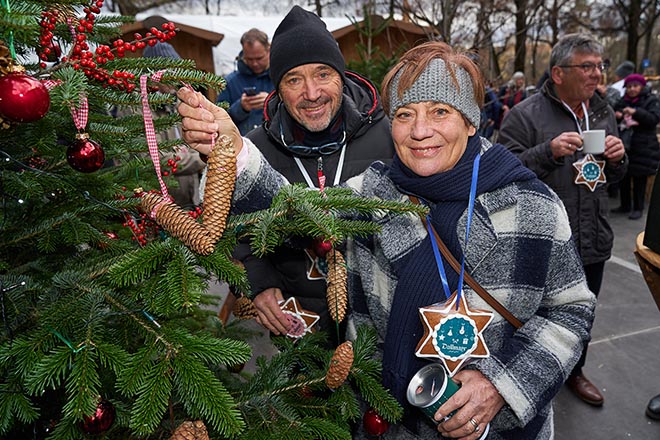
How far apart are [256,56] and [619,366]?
430 cm

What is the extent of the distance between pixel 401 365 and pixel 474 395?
24 centimetres

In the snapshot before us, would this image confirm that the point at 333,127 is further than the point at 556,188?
No

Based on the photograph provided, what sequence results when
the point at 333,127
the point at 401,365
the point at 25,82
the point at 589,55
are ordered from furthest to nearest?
1. the point at 589,55
2. the point at 333,127
3. the point at 401,365
4. the point at 25,82

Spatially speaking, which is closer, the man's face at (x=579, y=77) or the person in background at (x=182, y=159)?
the man's face at (x=579, y=77)

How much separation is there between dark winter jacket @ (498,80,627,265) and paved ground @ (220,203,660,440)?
1.08 m

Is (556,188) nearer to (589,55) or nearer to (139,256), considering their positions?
(589,55)

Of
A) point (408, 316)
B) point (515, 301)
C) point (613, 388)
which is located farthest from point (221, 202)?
point (613, 388)

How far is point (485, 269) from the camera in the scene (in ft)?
5.09

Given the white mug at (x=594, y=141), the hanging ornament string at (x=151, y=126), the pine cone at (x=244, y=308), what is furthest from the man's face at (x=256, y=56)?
the hanging ornament string at (x=151, y=126)

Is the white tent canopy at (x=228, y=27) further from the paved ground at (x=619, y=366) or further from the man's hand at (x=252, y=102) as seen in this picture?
the paved ground at (x=619, y=366)

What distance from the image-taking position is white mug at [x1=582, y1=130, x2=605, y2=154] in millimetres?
2867

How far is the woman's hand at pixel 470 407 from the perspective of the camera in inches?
54.9

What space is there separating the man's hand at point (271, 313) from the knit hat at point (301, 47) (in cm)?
100

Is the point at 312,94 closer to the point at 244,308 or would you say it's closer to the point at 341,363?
the point at 244,308
